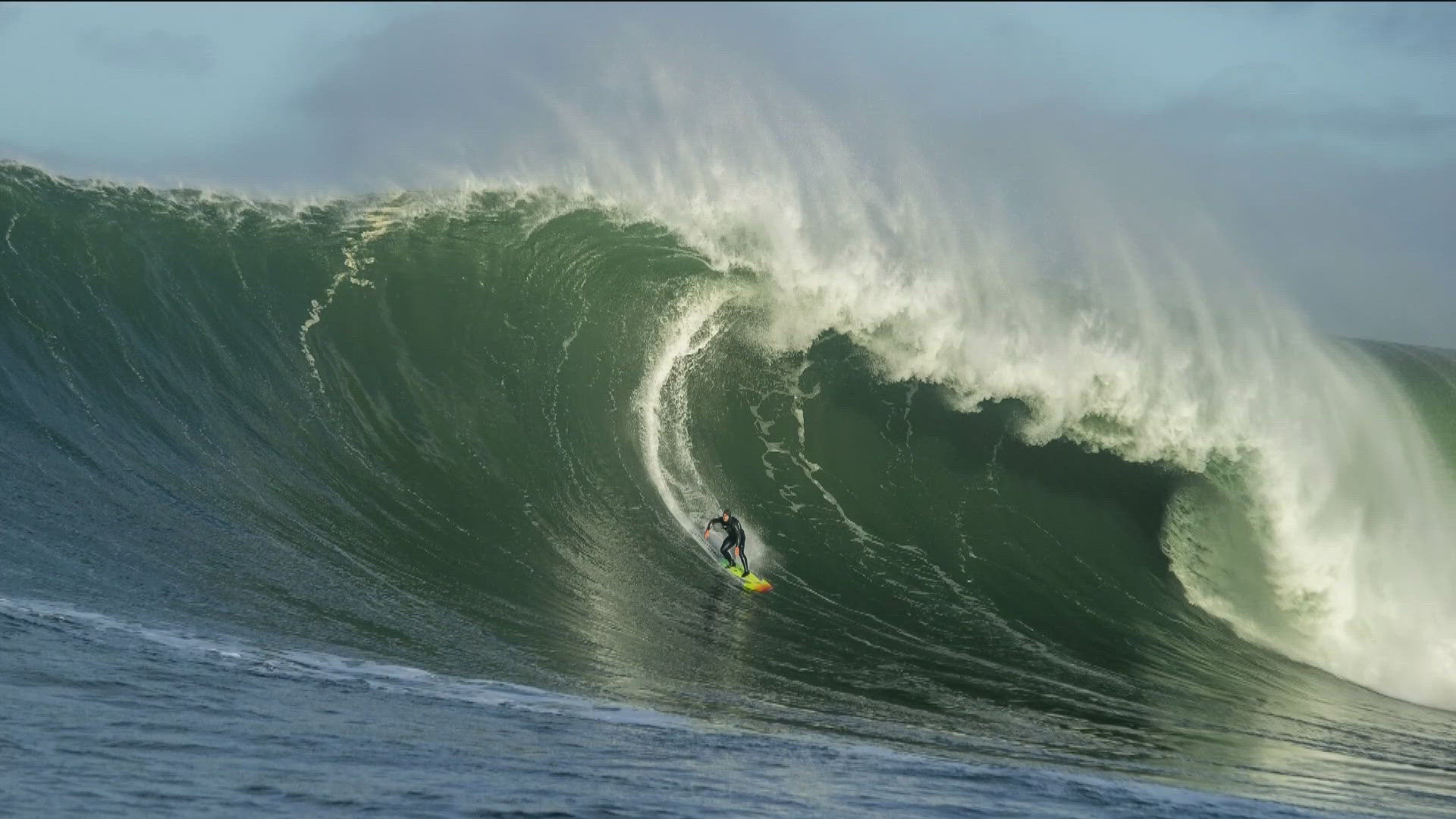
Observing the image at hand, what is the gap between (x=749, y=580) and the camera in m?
11.8

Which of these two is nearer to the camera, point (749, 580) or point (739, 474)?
point (749, 580)

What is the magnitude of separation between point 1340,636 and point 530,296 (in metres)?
9.30

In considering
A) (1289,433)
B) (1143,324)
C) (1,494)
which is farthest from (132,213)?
(1289,433)

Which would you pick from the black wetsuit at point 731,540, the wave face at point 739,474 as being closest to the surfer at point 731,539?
the black wetsuit at point 731,540

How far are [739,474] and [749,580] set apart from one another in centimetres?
250

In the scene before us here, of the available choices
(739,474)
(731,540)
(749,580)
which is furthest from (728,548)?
(739,474)

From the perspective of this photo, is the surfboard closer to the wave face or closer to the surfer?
the surfer

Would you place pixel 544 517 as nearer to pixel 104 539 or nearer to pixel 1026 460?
pixel 104 539

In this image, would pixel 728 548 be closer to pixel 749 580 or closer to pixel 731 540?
pixel 731 540

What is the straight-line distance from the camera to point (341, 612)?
360 inches

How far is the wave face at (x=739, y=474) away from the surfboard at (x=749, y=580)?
0.95ft

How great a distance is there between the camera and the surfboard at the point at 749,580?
11.7 m

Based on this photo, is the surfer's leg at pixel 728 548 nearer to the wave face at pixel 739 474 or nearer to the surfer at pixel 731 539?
the surfer at pixel 731 539

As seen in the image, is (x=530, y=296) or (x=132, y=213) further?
(x=132, y=213)
